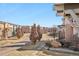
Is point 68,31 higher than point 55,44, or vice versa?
point 68,31

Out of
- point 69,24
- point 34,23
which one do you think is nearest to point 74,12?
point 69,24

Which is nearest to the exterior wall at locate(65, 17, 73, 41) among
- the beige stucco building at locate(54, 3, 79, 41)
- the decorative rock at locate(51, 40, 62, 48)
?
the beige stucco building at locate(54, 3, 79, 41)

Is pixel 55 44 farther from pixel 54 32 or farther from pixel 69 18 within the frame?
pixel 69 18

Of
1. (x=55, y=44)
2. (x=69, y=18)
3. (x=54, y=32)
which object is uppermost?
(x=69, y=18)

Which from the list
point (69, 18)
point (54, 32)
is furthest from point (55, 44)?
point (69, 18)

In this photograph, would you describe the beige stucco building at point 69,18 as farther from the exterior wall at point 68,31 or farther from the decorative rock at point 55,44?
the decorative rock at point 55,44

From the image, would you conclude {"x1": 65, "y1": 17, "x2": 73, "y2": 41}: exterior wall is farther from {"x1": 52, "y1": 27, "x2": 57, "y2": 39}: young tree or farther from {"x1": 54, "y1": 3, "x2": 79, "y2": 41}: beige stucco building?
{"x1": 52, "y1": 27, "x2": 57, "y2": 39}: young tree

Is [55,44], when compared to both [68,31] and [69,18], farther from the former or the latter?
[69,18]

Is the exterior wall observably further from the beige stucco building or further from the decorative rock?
the decorative rock

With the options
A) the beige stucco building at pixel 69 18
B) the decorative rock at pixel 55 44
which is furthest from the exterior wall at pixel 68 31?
the decorative rock at pixel 55 44

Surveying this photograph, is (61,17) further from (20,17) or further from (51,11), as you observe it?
(20,17)

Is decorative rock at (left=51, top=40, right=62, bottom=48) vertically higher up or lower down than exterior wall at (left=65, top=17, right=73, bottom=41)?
lower down

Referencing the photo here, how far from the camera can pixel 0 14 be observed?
3.53m

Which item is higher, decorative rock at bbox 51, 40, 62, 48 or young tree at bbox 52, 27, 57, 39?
young tree at bbox 52, 27, 57, 39
